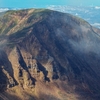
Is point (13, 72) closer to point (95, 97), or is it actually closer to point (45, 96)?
point (45, 96)

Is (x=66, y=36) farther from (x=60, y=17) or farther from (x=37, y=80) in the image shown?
(x=37, y=80)

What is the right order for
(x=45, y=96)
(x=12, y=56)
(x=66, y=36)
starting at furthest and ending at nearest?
(x=66, y=36) < (x=12, y=56) < (x=45, y=96)

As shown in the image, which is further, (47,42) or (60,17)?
(60,17)

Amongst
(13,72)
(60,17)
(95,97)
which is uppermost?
(60,17)

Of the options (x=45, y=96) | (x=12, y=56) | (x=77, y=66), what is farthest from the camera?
(x=77, y=66)

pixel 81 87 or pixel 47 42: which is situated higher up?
pixel 47 42

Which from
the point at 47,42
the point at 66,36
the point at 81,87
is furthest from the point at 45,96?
the point at 66,36

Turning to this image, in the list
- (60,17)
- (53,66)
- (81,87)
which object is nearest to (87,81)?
(81,87)
